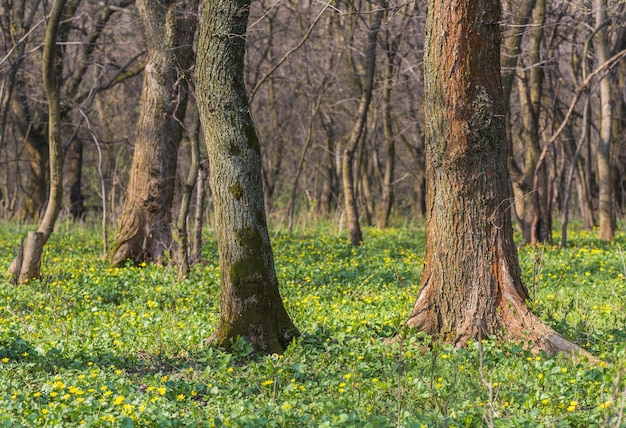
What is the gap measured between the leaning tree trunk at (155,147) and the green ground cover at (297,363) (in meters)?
1.39

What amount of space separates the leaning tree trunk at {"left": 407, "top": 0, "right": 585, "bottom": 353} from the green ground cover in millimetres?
369

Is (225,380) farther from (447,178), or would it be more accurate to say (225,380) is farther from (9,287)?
(9,287)

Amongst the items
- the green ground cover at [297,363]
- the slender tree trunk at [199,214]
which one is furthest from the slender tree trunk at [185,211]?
the slender tree trunk at [199,214]

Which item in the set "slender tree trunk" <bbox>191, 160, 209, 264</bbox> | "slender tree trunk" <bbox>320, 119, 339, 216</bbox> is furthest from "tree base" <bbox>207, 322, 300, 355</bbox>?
"slender tree trunk" <bbox>320, 119, 339, 216</bbox>

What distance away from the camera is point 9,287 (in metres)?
9.95

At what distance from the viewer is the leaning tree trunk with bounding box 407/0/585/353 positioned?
6766 millimetres

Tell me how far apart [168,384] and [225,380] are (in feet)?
1.52

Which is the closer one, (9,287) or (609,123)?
(9,287)

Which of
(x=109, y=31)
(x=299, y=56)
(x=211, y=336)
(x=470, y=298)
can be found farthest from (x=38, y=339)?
(x=299, y=56)

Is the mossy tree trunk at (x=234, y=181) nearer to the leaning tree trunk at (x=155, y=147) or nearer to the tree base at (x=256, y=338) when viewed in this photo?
the tree base at (x=256, y=338)

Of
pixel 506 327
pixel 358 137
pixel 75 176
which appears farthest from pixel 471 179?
pixel 75 176

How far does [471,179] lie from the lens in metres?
6.79

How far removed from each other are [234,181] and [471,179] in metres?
2.11

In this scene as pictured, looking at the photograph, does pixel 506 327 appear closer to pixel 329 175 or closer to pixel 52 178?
pixel 52 178
